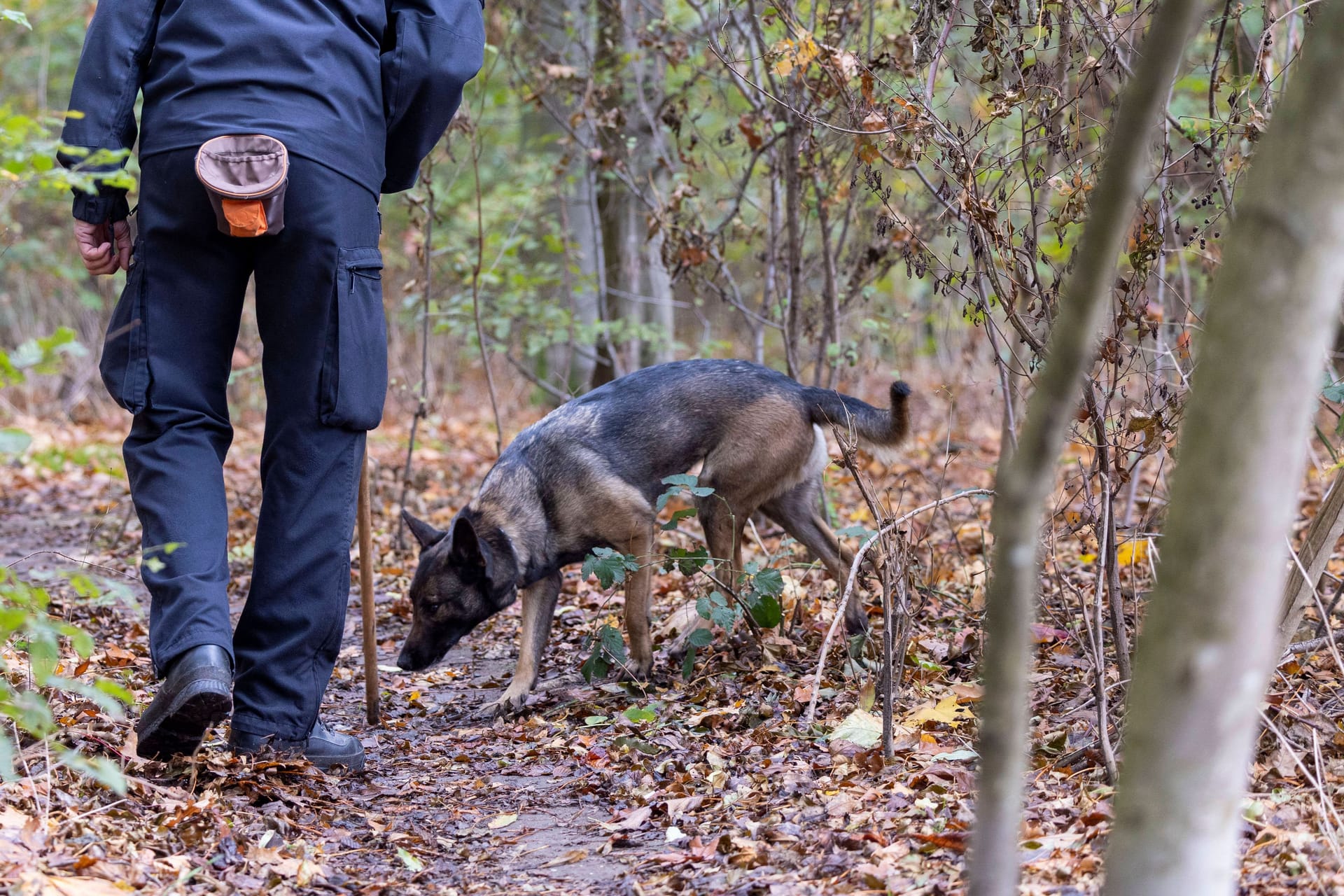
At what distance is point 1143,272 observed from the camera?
3445mm

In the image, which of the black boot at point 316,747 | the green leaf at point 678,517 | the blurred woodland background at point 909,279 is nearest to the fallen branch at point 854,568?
the blurred woodland background at point 909,279

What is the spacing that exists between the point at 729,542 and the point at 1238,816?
390 centimetres

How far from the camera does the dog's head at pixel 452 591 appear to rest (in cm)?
500

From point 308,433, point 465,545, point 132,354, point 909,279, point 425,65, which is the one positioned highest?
point 425,65

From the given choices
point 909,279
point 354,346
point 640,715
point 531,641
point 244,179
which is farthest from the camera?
point 909,279

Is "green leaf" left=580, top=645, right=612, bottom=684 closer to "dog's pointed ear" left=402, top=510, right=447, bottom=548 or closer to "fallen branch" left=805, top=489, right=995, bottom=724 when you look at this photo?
"dog's pointed ear" left=402, top=510, right=447, bottom=548

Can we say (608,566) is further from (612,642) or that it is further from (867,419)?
(867,419)

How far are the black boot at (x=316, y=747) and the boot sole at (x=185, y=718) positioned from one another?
24 cm

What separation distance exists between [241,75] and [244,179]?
0.34m

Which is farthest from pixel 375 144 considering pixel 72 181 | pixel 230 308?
pixel 72 181

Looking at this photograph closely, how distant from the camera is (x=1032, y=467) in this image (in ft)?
5.26

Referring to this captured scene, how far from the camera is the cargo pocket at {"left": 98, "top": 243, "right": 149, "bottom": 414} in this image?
3.31 metres

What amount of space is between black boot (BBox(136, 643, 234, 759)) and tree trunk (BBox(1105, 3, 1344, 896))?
7.78 ft

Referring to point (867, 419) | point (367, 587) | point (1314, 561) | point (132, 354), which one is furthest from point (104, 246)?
point (1314, 561)
